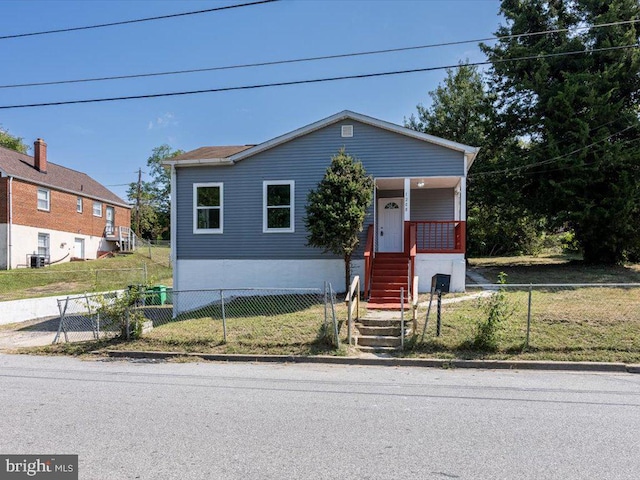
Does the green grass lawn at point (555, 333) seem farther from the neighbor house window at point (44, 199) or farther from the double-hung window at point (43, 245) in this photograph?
the neighbor house window at point (44, 199)

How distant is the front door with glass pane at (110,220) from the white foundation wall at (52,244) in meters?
0.97

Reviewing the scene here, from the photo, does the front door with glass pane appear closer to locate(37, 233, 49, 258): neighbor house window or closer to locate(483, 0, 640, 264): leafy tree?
locate(37, 233, 49, 258): neighbor house window

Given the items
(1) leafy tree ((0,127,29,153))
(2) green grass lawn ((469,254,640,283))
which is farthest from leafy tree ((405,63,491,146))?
(1) leafy tree ((0,127,29,153))

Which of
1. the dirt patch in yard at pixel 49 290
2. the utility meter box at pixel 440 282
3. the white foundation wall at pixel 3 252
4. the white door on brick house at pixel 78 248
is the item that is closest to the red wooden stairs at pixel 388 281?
the utility meter box at pixel 440 282

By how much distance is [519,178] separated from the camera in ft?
59.1

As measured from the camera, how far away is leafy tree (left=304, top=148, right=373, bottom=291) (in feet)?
36.5

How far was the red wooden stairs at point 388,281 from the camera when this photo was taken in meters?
10.9

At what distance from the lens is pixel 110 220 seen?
110 ft

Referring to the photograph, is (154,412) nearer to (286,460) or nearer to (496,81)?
(286,460)

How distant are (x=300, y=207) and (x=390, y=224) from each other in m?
3.49

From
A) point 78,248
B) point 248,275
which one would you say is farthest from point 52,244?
point 248,275

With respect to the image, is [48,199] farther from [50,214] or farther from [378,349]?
[378,349]

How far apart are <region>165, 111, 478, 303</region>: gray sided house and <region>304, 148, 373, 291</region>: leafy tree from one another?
5.86 feet

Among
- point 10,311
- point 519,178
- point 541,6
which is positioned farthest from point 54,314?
point 541,6
